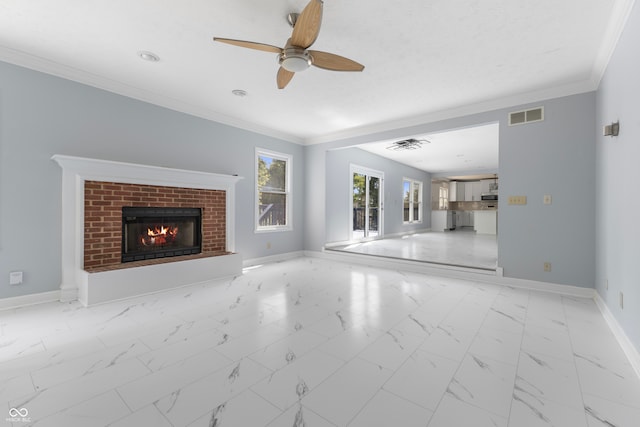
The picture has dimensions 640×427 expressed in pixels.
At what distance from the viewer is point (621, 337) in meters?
2.24

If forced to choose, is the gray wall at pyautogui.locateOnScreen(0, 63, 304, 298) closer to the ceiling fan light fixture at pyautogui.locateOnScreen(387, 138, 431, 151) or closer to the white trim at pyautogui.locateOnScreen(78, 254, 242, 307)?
the white trim at pyautogui.locateOnScreen(78, 254, 242, 307)

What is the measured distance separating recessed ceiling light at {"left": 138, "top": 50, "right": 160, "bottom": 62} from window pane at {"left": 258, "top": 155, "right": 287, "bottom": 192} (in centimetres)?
261

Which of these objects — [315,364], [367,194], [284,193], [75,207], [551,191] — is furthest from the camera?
[367,194]

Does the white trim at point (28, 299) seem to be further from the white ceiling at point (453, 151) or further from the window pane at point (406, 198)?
the window pane at point (406, 198)

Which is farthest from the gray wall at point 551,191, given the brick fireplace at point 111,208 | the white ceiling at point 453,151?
the brick fireplace at point 111,208

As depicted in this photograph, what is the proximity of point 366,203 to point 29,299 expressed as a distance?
6.74m

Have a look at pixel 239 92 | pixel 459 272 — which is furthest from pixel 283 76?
pixel 459 272

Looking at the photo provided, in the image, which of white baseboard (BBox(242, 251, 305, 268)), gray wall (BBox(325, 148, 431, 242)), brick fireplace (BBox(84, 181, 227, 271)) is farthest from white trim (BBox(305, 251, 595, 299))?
brick fireplace (BBox(84, 181, 227, 271))

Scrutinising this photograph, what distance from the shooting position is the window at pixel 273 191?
549 centimetres

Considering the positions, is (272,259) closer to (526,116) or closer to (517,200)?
(517,200)

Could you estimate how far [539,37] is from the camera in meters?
2.59

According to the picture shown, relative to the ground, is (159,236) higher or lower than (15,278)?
higher

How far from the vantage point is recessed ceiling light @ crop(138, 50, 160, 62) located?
2.89 meters

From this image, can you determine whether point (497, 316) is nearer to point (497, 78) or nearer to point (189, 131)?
point (497, 78)
